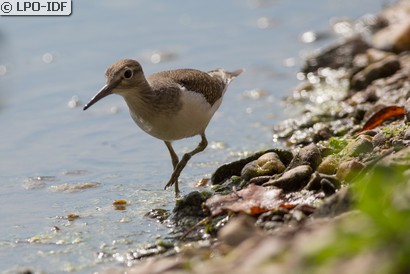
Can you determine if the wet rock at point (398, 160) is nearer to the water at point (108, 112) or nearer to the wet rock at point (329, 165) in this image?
the wet rock at point (329, 165)

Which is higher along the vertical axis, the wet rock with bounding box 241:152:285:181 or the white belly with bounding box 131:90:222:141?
the white belly with bounding box 131:90:222:141

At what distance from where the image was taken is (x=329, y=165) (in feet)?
22.0

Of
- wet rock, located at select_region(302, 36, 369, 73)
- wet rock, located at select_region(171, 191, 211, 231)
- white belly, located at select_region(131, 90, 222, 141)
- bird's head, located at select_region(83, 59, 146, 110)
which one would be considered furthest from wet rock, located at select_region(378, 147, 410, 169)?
wet rock, located at select_region(302, 36, 369, 73)

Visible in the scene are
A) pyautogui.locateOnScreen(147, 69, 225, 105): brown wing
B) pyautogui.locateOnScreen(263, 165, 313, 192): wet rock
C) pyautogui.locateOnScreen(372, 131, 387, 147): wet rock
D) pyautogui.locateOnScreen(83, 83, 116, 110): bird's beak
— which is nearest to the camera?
pyautogui.locateOnScreen(263, 165, 313, 192): wet rock

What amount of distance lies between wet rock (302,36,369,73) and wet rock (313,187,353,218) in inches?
259

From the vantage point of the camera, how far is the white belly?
7566 millimetres

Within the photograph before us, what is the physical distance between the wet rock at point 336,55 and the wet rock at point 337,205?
6586 millimetres

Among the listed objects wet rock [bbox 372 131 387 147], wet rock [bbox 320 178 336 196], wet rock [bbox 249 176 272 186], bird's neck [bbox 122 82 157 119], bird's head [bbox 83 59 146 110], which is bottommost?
wet rock [bbox 249 176 272 186]

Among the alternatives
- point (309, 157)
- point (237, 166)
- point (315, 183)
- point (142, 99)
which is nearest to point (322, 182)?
point (315, 183)

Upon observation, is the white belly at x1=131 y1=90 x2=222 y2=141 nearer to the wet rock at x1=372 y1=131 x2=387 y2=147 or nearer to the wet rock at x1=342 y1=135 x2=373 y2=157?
the wet rock at x1=342 y1=135 x2=373 y2=157

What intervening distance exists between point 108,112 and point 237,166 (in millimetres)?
3528

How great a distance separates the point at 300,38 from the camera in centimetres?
1355

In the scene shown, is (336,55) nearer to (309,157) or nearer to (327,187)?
(309,157)

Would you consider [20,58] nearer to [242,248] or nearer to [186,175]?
[186,175]
